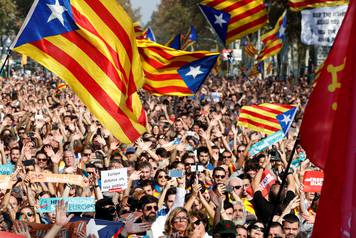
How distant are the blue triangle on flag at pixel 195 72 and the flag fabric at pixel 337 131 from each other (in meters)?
6.72

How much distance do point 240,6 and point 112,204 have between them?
36.1ft

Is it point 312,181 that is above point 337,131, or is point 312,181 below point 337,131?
below

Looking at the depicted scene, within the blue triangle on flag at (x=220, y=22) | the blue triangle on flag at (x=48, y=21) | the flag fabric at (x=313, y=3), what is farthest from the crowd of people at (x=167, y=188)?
the flag fabric at (x=313, y=3)

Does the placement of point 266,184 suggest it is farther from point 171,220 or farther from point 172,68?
point 171,220

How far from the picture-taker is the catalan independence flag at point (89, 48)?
25.5 feet

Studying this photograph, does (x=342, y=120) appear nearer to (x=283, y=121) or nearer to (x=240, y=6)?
(x=283, y=121)

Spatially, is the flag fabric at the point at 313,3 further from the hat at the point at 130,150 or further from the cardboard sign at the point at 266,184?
the cardboard sign at the point at 266,184

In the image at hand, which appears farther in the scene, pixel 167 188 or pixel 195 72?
pixel 195 72

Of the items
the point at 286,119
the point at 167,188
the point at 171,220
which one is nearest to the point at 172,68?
the point at 286,119

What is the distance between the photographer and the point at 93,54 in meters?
7.93

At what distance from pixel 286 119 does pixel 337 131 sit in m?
8.57

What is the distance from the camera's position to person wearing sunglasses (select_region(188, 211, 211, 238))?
7109 mm

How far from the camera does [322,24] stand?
22.1 m

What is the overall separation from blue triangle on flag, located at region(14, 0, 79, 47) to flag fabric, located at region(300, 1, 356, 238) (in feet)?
11.6
